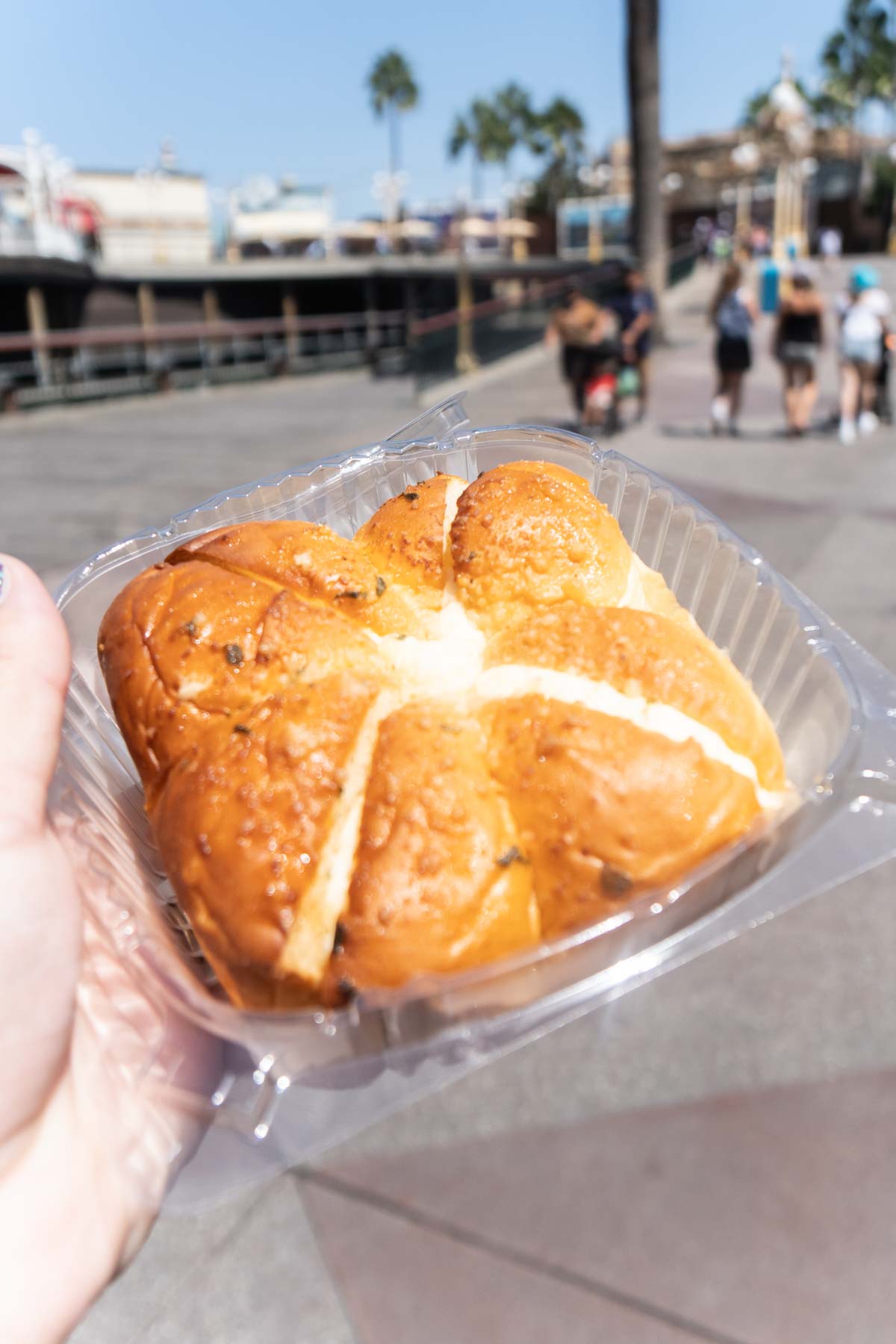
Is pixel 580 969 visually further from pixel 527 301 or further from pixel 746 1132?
pixel 527 301

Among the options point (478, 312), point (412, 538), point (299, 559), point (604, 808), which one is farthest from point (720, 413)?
point (604, 808)

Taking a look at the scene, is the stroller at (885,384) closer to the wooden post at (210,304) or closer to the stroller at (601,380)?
the stroller at (601,380)

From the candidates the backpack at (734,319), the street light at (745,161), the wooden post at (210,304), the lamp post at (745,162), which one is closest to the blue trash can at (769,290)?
the backpack at (734,319)

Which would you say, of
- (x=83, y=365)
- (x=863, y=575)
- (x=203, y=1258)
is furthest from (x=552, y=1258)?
(x=83, y=365)

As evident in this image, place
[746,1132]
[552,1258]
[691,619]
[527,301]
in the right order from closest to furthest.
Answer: [691,619]
[552,1258]
[746,1132]
[527,301]

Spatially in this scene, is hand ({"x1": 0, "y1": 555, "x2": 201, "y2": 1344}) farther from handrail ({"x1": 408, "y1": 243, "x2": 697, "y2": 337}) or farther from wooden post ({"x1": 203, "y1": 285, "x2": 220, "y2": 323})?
wooden post ({"x1": 203, "y1": 285, "x2": 220, "y2": 323})

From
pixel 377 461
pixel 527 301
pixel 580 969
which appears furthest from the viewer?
pixel 527 301
